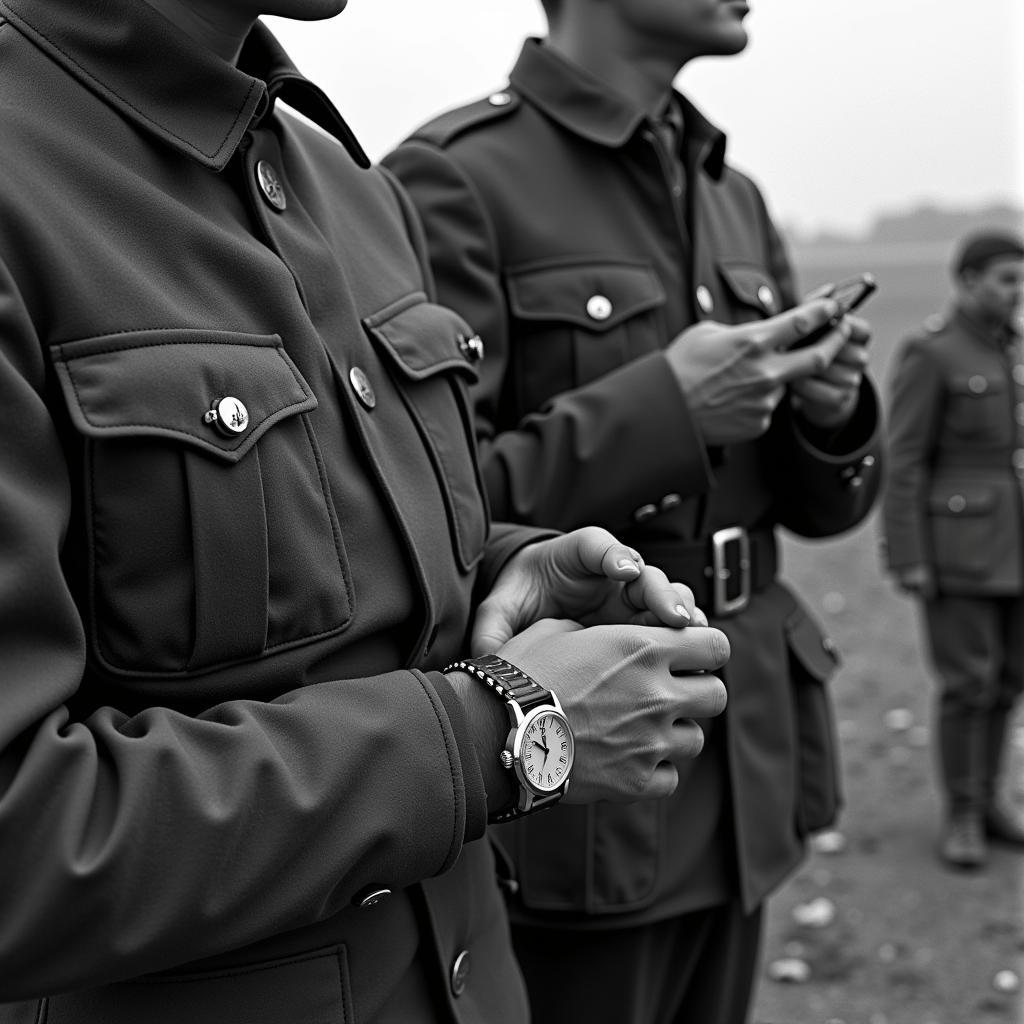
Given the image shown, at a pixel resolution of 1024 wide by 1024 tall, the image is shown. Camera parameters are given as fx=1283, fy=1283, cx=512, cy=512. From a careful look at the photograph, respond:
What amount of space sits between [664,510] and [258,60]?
99 centimetres

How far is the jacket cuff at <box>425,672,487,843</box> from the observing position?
3.65ft

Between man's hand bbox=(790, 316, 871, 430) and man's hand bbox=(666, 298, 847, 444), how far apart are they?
0.39 ft

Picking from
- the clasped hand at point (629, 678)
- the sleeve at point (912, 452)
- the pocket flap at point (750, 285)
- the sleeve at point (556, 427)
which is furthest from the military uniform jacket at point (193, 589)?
the sleeve at point (912, 452)

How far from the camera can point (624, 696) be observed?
48.3 inches

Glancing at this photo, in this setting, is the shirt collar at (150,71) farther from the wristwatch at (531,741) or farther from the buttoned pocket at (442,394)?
the wristwatch at (531,741)

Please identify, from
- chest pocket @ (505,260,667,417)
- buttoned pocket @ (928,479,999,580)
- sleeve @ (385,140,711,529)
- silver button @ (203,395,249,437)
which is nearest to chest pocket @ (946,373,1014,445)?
buttoned pocket @ (928,479,999,580)

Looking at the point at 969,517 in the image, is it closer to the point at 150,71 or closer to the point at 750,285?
the point at 750,285

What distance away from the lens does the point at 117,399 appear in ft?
3.25

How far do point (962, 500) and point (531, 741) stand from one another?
155 inches

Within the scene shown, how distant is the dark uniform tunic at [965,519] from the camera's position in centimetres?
464

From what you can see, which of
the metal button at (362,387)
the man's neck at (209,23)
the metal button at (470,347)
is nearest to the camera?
the man's neck at (209,23)

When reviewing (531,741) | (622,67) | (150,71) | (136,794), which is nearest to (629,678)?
(531,741)

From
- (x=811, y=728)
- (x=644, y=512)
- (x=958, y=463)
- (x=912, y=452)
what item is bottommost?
(x=958, y=463)

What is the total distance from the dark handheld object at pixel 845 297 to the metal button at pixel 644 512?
0.38 meters
